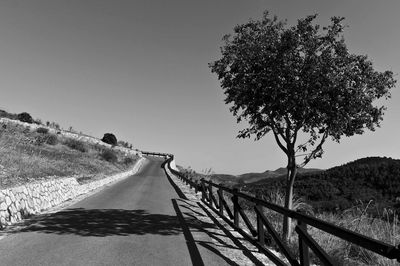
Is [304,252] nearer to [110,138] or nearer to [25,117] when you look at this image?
[25,117]

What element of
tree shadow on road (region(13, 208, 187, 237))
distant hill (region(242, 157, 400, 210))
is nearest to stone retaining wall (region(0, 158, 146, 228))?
tree shadow on road (region(13, 208, 187, 237))

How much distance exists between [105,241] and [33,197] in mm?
5918

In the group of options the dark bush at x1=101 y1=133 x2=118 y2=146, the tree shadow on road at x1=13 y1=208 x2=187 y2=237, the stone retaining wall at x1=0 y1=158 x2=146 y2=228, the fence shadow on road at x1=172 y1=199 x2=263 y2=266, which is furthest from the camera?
the dark bush at x1=101 y1=133 x2=118 y2=146

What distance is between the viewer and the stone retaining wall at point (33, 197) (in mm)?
11766

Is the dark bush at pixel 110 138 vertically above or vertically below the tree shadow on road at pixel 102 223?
above

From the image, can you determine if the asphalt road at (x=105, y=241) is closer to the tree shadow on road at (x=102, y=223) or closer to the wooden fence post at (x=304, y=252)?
the tree shadow on road at (x=102, y=223)

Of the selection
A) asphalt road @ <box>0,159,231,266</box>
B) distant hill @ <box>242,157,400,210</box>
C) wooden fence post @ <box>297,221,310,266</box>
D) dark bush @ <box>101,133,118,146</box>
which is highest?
dark bush @ <box>101,133,118,146</box>

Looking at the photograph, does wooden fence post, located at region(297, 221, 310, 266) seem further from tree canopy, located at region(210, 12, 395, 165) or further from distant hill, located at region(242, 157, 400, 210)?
distant hill, located at region(242, 157, 400, 210)

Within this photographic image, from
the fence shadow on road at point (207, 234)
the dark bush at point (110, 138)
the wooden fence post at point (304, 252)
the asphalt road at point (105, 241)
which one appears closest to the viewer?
the wooden fence post at point (304, 252)

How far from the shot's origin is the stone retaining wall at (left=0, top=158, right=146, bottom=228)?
38.6 feet

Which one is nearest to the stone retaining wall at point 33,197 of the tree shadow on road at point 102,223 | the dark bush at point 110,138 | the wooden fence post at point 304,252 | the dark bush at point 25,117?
the tree shadow on road at point 102,223

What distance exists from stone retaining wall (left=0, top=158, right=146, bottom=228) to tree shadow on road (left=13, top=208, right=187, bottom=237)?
506 mm

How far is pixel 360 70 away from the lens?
40.2ft

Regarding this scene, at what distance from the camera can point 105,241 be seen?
Answer: 9586mm
